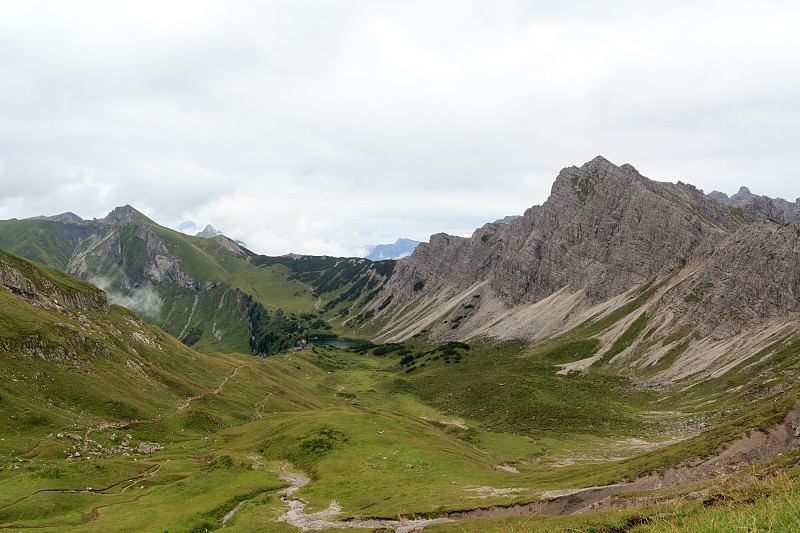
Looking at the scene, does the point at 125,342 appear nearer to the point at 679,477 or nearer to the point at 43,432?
the point at 43,432

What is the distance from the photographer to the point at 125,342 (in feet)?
398

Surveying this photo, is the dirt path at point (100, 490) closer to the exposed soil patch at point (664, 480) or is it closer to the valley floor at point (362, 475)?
the valley floor at point (362, 475)

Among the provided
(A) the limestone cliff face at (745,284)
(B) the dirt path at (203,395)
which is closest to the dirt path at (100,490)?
(B) the dirt path at (203,395)

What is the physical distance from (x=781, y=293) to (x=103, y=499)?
214 meters

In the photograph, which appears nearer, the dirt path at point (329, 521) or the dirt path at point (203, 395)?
the dirt path at point (329, 521)

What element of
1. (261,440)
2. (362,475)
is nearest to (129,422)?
(261,440)

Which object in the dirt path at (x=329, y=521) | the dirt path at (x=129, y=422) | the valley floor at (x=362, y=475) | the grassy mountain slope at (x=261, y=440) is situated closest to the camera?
the valley floor at (x=362, y=475)

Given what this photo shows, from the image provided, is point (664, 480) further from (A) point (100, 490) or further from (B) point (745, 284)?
(B) point (745, 284)

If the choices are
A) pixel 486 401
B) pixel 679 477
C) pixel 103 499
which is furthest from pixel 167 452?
pixel 486 401

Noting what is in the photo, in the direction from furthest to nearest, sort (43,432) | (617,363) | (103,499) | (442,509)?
1. (617,363)
2. (43,432)
3. (103,499)
4. (442,509)

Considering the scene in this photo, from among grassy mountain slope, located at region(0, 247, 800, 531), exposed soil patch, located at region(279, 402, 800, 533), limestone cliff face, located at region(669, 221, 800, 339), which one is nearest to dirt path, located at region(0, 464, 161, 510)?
grassy mountain slope, located at region(0, 247, 800, 531)

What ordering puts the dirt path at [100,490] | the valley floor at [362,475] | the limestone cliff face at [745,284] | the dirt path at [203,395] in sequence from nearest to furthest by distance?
1. the valley floor at [362,475]
2. the dirt path at [100,490]
3. the dirt path at [203,395]
4. the limestone cliff face at [745,284]

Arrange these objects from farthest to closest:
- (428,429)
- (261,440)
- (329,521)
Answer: (428,429) < (261,440) < (329,521)

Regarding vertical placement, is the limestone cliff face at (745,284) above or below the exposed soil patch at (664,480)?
above
